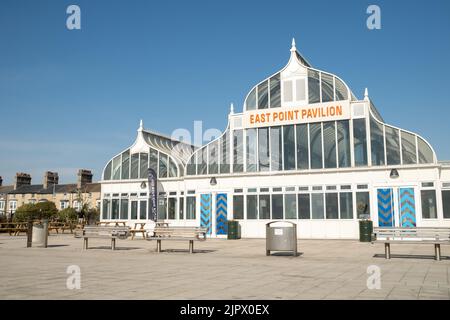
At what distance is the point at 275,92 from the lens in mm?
26094

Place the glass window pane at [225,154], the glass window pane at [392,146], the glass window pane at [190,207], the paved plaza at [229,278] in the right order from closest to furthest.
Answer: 1. the paved plaza at [229,278]
2. the glass window pane at [392,146]
3. the glass window pane at [225,154]
4. the glass window pane at [190,207]

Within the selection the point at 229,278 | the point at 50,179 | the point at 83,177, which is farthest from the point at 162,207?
the point at 50,179

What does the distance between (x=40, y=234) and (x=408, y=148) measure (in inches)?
737

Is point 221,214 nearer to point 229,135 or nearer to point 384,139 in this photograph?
point 229,135

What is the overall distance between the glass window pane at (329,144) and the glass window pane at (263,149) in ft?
11.3

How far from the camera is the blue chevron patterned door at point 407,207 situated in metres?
22.2

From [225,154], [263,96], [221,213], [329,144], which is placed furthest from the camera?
[225,154]

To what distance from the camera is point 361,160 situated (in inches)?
925

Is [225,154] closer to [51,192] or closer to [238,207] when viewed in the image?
[238,207]

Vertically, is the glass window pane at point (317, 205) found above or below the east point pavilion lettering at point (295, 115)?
below

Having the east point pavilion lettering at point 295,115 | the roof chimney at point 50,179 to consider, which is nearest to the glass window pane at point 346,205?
the east point pavilion lettering at point 295,115

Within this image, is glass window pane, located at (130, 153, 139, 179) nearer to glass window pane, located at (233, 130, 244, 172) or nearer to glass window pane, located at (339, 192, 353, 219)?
glass window pane, located at (233, 130, 244, 172)

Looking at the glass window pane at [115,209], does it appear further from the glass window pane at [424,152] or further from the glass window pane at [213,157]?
the glass window pane at [424,152]

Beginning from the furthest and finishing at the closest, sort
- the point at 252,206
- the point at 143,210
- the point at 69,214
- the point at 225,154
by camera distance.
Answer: the point at 69,214 → the point at 143,210 → the point at 225,154 → the point at 252,206
